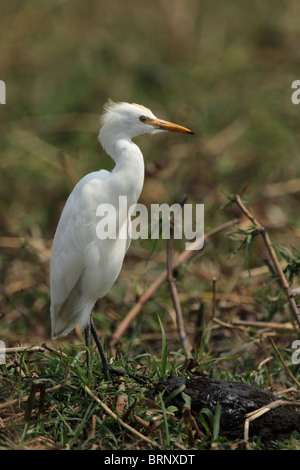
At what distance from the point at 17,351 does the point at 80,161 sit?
3.92m

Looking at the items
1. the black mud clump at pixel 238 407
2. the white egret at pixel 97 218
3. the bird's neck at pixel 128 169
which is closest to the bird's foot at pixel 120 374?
the white egret at pixel 97 218

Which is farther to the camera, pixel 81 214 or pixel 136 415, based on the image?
pixel 81 214

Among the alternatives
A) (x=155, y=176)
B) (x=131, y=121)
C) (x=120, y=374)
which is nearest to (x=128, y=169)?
(x=131, y=121)

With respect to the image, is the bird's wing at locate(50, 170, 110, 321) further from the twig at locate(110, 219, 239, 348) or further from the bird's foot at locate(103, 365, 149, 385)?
the twig at locate(110, 219, 239, 348)

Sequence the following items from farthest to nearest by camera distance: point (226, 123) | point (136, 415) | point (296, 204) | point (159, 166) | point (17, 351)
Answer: point (226, 123), point (296, 204), point (159, 166), point (17, 351), point (136, 415)

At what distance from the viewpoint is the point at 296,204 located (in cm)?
660

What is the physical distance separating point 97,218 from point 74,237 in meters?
0.15

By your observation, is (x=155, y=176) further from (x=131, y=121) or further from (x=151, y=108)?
(x=131, y=121)

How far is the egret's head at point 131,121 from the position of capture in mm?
3381

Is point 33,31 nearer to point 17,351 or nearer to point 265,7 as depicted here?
point 265,7

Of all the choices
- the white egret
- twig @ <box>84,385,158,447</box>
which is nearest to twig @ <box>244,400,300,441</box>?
twig @ <box>84,385,158,447</box>

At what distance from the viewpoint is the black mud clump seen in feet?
9.61
